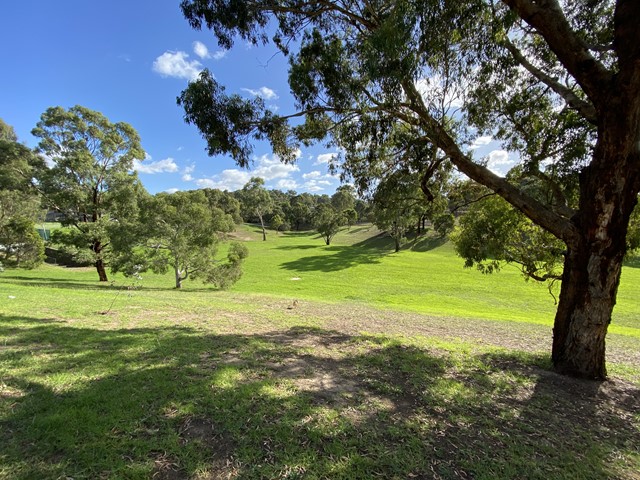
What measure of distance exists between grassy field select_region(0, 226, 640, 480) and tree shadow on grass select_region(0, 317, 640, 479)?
2cm

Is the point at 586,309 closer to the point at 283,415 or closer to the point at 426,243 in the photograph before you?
the point at 283,415

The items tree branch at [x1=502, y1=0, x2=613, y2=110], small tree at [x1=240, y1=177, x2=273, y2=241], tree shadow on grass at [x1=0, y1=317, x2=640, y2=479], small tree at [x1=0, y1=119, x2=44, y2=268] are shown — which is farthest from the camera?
small tree at [x1=240, y1=177, x2=273, y2=241]

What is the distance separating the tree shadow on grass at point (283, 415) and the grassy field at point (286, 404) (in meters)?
0.02

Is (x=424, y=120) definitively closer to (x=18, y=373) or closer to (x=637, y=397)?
(x=637, y=397)

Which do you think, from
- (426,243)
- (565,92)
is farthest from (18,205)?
(426,243)

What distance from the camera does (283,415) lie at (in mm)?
3301

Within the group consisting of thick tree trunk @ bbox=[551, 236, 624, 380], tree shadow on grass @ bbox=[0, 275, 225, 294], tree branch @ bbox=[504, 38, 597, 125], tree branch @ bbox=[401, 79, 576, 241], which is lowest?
tree shadow on grass @ bbox=[0, 275, 225, 294]

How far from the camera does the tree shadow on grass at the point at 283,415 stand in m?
2.59

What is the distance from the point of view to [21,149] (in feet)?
54.7

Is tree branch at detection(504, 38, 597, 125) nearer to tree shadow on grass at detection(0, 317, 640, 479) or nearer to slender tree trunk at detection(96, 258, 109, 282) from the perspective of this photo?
tree shadow on grass at detection(0, 317, 640, 479)

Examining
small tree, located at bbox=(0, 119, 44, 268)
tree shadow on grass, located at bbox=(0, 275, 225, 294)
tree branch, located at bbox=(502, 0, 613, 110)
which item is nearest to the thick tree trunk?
tree branch, located at bbox=(502, 0, 613, 110)

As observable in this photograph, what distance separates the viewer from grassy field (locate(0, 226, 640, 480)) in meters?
2.62

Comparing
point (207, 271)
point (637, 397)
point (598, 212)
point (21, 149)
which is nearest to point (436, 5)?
point (598, 212)

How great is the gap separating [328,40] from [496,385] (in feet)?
24.9
